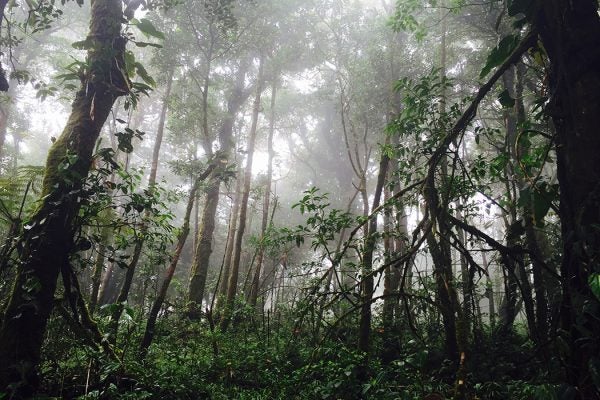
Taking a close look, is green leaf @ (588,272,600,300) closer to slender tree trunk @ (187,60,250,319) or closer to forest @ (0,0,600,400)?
forest @ (0,0,600,400)

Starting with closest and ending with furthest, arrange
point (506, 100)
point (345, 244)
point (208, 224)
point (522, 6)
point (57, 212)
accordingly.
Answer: point (522, 6) → point (506, 100) → point (345, 244) → point (57, 212) → point (208, 224)

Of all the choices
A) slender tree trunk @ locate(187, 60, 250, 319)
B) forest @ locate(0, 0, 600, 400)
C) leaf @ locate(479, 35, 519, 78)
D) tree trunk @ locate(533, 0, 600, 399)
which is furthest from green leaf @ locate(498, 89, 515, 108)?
slender tree trunk @ locate(187, 60, 250, 319)

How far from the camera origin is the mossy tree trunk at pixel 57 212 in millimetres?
3182

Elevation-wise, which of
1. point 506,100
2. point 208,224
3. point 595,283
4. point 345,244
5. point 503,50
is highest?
point 208,224

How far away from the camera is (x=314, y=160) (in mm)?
27188

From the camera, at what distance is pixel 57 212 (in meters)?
3.49

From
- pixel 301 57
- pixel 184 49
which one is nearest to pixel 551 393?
pixel 184 49

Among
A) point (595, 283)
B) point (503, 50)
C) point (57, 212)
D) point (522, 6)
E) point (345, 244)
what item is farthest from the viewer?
point (57, 212)

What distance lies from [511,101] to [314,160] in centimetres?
2458

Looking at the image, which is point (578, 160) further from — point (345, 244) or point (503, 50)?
point (345, 244)

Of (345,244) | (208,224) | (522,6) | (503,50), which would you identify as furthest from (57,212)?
(208,224)

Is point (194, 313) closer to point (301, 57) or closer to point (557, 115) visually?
point (557, 115)

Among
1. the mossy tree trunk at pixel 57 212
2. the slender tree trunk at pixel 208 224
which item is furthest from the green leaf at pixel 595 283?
the slender tree trunk at pixel 208 224

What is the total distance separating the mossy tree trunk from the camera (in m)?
3.18
